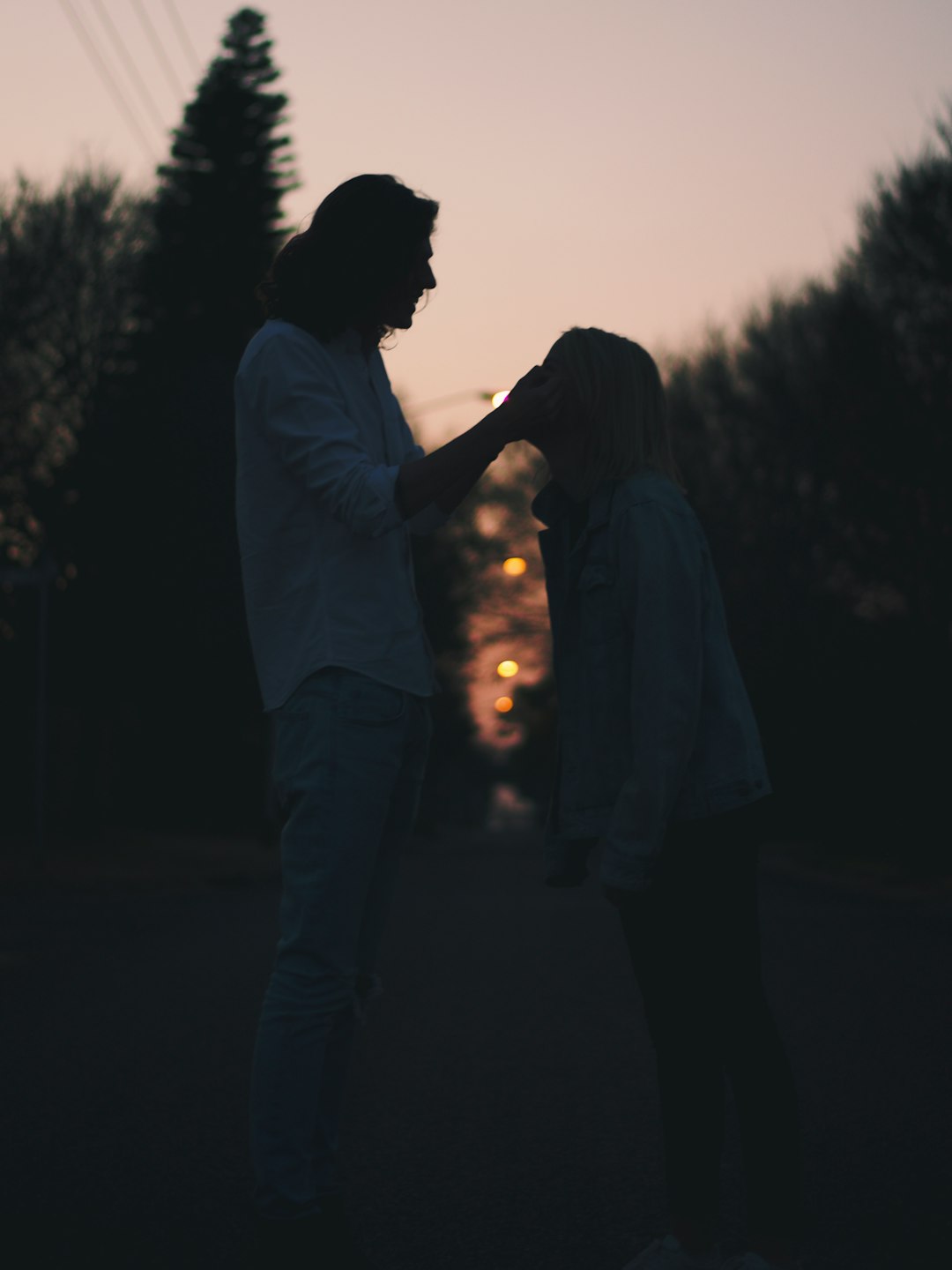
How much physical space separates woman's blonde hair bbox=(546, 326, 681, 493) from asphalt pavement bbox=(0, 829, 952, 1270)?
166 centimetres

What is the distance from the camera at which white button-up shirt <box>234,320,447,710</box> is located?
3.01 metres

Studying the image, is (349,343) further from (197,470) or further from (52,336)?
(52,336)

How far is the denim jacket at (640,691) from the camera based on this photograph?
2836 mm

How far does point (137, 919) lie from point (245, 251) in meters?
23.3

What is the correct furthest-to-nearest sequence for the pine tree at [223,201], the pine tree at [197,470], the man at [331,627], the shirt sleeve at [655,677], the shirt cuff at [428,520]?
1. the pine tree at [223,201]
2. the pine tree at [197,470]
3. the shirt cuff at [428,520]
4. the man at [331,627]
5. the shirt sleeve at [655,677]

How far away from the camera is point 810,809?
24.1 metres

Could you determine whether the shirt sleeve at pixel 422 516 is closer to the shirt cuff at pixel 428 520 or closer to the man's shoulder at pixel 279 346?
the shirt cuff at pixel 428 520

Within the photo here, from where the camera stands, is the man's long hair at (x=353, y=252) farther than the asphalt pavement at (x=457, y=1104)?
No

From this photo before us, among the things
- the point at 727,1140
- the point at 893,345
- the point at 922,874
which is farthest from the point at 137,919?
the point at 893,345

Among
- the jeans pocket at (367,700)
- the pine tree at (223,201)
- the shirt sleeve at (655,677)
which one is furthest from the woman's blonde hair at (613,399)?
the pine tree at (223,201)

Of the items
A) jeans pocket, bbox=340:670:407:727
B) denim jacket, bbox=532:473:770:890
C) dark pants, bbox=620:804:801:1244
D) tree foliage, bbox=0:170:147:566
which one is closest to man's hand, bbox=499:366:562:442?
denim jacket, bbox=532:473:770:890

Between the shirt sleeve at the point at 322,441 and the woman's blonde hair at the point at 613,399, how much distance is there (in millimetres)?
410

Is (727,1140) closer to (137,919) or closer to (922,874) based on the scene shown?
(137,919)

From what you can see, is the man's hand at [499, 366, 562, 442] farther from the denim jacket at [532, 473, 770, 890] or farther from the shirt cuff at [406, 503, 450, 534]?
the shirt cuff at [406, 503, 450, 534]
